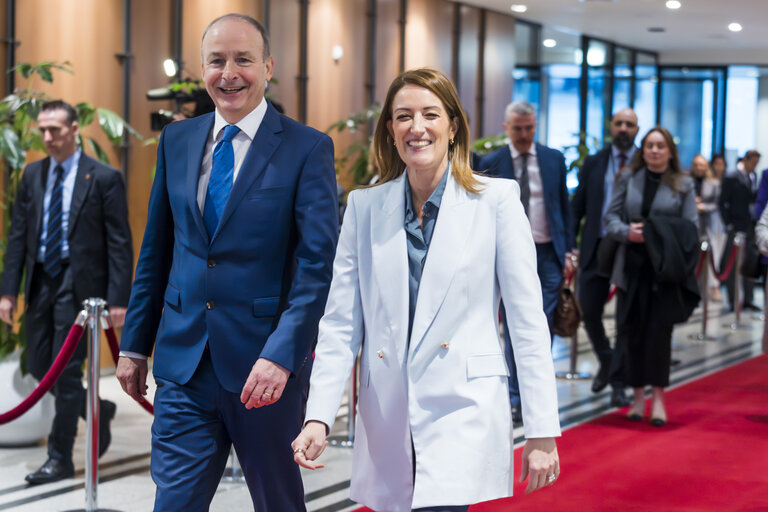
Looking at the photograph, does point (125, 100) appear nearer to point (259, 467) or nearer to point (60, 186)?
point (60, 186)

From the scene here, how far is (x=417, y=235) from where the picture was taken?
8.52 ft

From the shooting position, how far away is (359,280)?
2621mm

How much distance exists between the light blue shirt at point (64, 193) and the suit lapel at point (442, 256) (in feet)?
10.1

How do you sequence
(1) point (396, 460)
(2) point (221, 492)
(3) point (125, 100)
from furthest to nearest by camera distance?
(3) point (125, 100) → (2) point (221, 492) → (1) point (396, 460)

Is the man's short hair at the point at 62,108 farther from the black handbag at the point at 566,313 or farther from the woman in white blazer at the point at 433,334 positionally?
the woman in white blazer at the point at 433,334

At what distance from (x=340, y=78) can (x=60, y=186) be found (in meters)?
6.51

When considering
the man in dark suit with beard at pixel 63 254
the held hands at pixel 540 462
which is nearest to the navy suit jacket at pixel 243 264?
the held hands at pixel 540 462

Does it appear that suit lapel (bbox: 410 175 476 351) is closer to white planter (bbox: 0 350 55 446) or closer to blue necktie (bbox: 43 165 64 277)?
blue necktie (bbox: 43 165 64 277)

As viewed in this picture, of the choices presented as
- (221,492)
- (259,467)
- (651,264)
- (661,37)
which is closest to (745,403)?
(651,264)

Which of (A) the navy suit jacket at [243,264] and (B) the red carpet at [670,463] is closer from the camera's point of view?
(A) the navy suit jacket at [243,264]

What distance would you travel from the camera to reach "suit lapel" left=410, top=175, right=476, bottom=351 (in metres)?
2.49

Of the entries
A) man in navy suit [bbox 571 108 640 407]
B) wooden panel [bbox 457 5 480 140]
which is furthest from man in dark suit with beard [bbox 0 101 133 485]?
wooden panel [bbox 457 5 480 140]

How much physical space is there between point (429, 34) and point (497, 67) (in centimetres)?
183

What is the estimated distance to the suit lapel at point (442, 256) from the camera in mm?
2490
